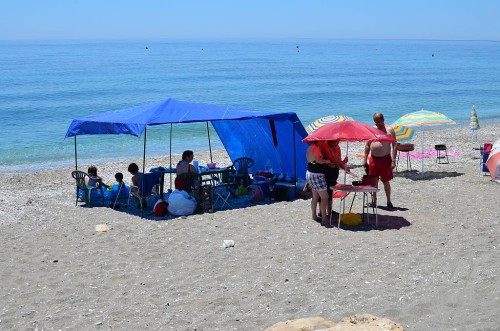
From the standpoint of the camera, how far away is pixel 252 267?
7.69 m

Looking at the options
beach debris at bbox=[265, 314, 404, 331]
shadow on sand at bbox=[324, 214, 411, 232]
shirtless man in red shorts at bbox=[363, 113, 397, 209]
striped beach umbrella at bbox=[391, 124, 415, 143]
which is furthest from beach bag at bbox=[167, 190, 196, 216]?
striped beach umbrella at bbox=[391, 124, 415, 143]

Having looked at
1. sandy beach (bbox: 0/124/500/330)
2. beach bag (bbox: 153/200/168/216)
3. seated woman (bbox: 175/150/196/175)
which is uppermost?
seated woman (bbox: 175/150/196/175)

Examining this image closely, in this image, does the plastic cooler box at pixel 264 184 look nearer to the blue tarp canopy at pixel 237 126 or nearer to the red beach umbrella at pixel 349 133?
the blue tarp canopy at pixel 237 126

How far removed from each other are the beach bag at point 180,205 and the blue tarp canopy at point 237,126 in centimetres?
114

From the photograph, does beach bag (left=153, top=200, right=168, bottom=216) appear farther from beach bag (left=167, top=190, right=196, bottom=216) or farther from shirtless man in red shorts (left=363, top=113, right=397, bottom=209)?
shirtless man in red shorts (left=363, top=113, right=397, bottom=209)

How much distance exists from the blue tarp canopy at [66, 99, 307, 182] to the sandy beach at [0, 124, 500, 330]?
142 cm

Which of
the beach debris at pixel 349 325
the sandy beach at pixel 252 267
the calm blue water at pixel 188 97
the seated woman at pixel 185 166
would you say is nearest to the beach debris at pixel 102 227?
the sandy beach at pixel 252 267

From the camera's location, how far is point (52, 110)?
37.5 metres

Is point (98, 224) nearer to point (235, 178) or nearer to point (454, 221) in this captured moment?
point (235, 178)

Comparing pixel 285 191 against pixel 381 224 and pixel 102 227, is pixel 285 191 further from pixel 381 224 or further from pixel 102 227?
pixel 102 227

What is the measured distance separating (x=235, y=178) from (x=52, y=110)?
90.3 ft

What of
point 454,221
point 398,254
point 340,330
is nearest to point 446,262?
point 398,254

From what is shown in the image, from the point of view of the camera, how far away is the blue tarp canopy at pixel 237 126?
11.1m

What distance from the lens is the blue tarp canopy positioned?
11.1 meters
